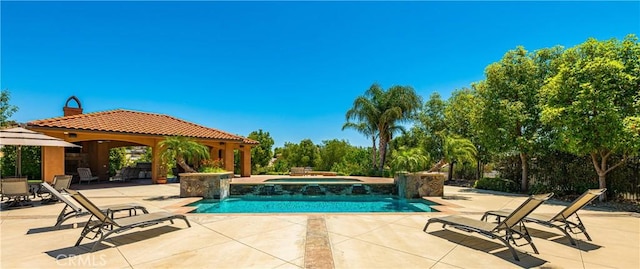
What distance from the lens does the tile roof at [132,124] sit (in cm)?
1449

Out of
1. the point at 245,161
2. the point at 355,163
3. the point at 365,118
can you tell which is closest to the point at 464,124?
the point at 365,118

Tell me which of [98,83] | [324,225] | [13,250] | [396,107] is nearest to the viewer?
[13,250]

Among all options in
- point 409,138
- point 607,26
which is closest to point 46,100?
point 409,138

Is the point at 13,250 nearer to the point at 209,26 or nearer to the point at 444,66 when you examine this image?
the point at 209,26

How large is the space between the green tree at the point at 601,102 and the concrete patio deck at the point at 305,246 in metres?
3.63

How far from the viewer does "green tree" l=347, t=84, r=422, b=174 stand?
23.6 m

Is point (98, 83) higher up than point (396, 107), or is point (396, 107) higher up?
point (98, 83)

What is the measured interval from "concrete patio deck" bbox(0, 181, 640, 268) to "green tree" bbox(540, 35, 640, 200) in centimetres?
363

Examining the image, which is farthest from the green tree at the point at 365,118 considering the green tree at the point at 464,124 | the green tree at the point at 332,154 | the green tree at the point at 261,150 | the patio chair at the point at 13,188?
the patio chair at the point at 13,188

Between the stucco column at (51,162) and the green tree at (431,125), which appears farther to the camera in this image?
the green tree at (431,125)

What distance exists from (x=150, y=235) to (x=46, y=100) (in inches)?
967

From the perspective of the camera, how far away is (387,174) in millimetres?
21812

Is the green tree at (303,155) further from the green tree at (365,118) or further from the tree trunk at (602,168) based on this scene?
the tree trunk at (602,168)

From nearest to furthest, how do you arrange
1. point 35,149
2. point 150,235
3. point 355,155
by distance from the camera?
1. point 150,235
2. point 35,149
3. point 355,155
